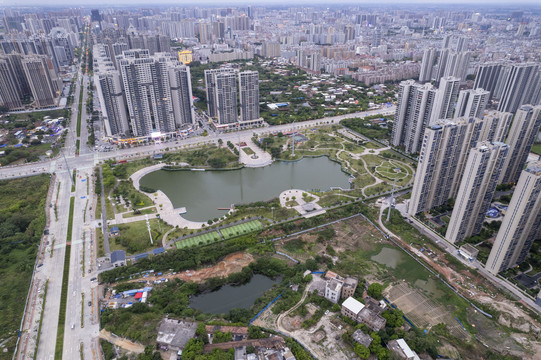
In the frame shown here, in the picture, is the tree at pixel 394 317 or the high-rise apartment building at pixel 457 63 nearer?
the tree at pixel 394 317

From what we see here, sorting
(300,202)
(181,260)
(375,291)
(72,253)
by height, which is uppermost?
(375,291)

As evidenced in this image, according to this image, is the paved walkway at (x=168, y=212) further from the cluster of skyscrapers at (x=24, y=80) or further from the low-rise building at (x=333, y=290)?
the cluster of skyscrapers at (x=24, y=80)

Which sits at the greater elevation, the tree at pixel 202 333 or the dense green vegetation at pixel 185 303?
the tree at pixel 202 333

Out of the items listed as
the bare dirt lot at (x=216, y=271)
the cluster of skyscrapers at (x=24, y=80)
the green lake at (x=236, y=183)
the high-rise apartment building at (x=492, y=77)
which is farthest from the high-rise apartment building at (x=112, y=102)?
the high-rise apartment building at (x=492, y=77)

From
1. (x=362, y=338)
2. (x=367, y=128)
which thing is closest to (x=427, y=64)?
(x=367, y=128)

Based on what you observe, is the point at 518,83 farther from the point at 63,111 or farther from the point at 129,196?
the point at 63,111

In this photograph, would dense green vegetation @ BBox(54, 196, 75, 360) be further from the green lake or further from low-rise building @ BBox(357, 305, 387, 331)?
low-rise building @ BBox(357, 305, 387, 331)

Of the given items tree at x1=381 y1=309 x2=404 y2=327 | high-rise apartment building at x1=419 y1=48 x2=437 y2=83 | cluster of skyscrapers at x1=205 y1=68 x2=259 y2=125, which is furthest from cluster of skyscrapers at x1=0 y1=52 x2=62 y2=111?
high-rise apartment building at x1=419 y1=48 x2=437 y2=83

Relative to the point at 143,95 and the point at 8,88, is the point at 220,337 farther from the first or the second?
the point at 8,88
